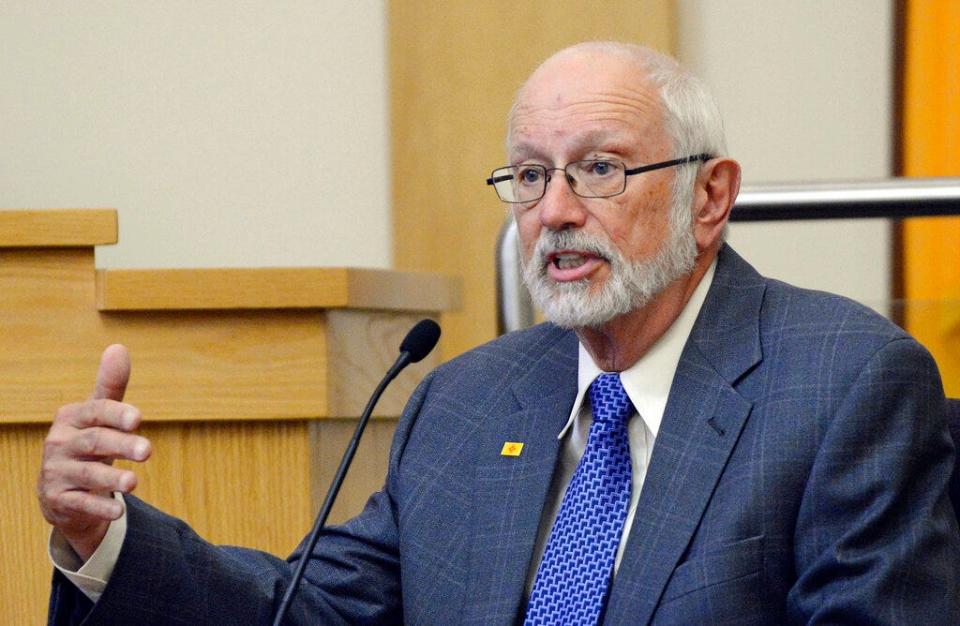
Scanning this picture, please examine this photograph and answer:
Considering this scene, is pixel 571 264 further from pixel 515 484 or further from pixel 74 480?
pixel 74 480

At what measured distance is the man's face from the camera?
5.78 ft

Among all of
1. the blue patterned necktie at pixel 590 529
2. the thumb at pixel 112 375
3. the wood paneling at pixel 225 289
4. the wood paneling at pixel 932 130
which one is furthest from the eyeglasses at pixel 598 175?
the wood paneling at pixel 932 130

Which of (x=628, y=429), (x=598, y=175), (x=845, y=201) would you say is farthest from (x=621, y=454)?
(x=845, y=201)

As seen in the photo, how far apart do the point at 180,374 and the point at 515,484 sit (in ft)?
1.75

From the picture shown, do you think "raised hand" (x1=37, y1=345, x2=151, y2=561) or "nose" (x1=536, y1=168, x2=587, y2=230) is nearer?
"raised hand" (x1=37, y1=345, x2=151, y2=561)

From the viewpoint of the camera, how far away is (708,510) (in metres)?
1.61

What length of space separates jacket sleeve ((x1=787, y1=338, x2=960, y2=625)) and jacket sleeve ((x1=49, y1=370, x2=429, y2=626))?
603 millimetres

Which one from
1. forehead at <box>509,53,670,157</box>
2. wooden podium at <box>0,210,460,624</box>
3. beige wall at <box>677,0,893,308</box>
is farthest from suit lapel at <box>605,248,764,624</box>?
beige wall at <box>677,0,893,308</box>

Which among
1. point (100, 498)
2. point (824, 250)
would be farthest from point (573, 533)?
point (824, 250)

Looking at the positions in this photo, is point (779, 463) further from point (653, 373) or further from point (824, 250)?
point (824, 250)

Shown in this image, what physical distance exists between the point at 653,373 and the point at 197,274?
682 mm

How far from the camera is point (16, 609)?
1.97 metres

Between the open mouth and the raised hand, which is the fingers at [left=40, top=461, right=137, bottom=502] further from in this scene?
the open mouth

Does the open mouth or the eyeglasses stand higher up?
the eyeglasses
